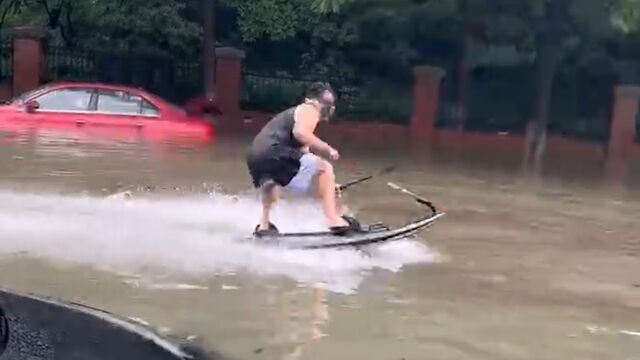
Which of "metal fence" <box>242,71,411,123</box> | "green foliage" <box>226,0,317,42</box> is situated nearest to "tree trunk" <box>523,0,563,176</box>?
"metal fence" <box>242,71,411,123</box>

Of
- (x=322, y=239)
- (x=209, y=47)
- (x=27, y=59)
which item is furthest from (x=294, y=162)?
(x=27, y=59)

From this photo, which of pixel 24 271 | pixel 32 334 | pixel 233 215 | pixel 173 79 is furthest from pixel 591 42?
pixel 32 334

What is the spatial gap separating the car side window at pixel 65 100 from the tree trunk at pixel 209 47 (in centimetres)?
820

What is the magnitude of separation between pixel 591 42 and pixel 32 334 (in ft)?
81.1

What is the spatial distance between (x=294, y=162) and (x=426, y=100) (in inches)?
748

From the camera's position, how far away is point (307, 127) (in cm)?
1202

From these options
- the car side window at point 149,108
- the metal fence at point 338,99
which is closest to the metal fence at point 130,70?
the metal fence at point 338,99

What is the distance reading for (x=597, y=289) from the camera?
38.0 feet

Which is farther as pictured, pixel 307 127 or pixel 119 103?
pixel 119 103

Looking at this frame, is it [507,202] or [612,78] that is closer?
[507,202]

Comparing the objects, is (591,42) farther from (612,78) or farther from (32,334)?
(32,334)

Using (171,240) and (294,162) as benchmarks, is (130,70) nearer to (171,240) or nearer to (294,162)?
(171,240)

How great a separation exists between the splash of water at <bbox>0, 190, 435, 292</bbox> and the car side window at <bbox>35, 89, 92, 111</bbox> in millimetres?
7239

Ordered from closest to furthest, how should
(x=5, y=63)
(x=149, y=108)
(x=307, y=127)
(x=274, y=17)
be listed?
(x=307, y=127) < (x=149, y=108) < (x=5, y=63) < (x=274, y=17)
